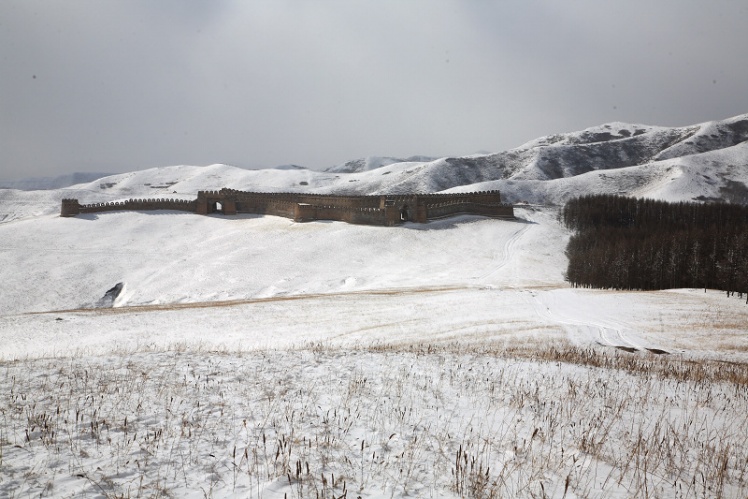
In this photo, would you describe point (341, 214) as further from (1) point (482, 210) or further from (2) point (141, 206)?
(2) point (141, 206)

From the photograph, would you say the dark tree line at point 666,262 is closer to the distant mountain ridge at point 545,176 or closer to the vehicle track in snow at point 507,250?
the vehicle track in snow at point 507,250

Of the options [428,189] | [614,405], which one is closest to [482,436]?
[614,405]

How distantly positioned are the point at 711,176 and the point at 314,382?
14464 cm

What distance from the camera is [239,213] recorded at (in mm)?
62625

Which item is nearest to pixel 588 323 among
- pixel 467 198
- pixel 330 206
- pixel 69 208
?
pixel 330 206

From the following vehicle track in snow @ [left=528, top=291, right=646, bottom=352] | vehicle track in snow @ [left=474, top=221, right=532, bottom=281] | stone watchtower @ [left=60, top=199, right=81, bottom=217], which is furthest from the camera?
stone watchtower @ [left=60, top=199, right=81, bottom=217]

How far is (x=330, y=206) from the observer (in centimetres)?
5881

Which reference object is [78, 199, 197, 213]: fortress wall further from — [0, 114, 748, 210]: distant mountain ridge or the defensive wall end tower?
[0, 114, 748, 210]: distant mountain ridge

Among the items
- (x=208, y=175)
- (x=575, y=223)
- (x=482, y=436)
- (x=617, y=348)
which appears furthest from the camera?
(x=208, y=175)

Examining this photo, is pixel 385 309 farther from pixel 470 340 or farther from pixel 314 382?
pixel 314 382

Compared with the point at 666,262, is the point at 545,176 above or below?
above

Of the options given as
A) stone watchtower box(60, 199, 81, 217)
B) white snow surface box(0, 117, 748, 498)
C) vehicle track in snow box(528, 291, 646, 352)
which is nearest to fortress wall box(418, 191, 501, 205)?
white snow surface box(0, 117, 748, 498)

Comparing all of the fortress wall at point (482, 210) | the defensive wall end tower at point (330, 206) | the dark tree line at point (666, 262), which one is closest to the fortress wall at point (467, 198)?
the defensive wall end tower at point (330, 206)

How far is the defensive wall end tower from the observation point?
55562mm
